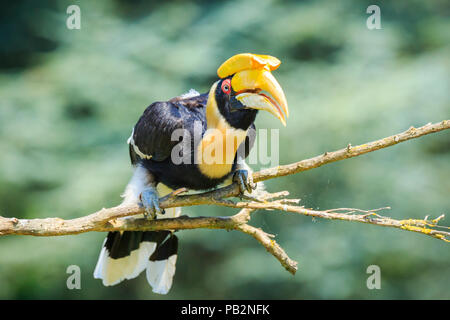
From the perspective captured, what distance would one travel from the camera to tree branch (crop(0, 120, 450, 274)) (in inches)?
93.3

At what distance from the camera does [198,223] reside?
8.94 feet

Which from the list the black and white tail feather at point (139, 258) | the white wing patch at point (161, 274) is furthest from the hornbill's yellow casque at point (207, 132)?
the white wing patch at point (161, 274)

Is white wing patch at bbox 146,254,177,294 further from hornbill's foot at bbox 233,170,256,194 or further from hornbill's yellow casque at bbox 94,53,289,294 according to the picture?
hornbill's foot at bbox 233,170,256,194

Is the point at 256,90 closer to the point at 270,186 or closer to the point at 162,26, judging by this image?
the point at 270,186

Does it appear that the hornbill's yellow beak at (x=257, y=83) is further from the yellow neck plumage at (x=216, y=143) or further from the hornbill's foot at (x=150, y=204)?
the hornbill's foot at (x=150, y=204)

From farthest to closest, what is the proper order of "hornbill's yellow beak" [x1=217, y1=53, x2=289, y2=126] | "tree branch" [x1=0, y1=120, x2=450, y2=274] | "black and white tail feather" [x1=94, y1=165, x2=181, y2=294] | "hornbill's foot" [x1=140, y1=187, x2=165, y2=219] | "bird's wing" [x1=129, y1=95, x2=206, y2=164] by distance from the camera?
1. "black and white tail feather" [x1=94, y1=165, x2=181, y2=294]
2. "bird's wing" [x1=129, y1=95, x2=206, y2=164]
3. "hornbill's foot" [x1=140, y1=187, x2=165, y2=219]
4. "hornbill's yellow beak" [x1=217, y1=53, x2=289, y2=126]
5. "tree branch" [x1=0, y1=120, x2=450, y2=274]

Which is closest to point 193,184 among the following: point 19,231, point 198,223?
point 198,223

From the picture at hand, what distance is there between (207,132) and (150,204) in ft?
1.64

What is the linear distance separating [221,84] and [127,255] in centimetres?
135

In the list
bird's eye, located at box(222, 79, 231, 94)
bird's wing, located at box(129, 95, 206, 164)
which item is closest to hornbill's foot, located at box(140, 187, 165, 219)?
bird's wing, located at box(129, 95, 206, 164)

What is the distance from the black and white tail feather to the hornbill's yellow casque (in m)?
0.33

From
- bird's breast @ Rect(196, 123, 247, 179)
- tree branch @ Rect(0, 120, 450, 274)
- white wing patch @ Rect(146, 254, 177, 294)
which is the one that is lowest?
white wing patch @ Rect(146, 254, 177, 294)

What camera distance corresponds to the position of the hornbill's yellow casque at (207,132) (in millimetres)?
2660

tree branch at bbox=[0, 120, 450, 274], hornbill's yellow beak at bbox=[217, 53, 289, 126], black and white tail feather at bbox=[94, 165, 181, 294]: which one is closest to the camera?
tree branch at bbox=[0, 120, 450, 274]
